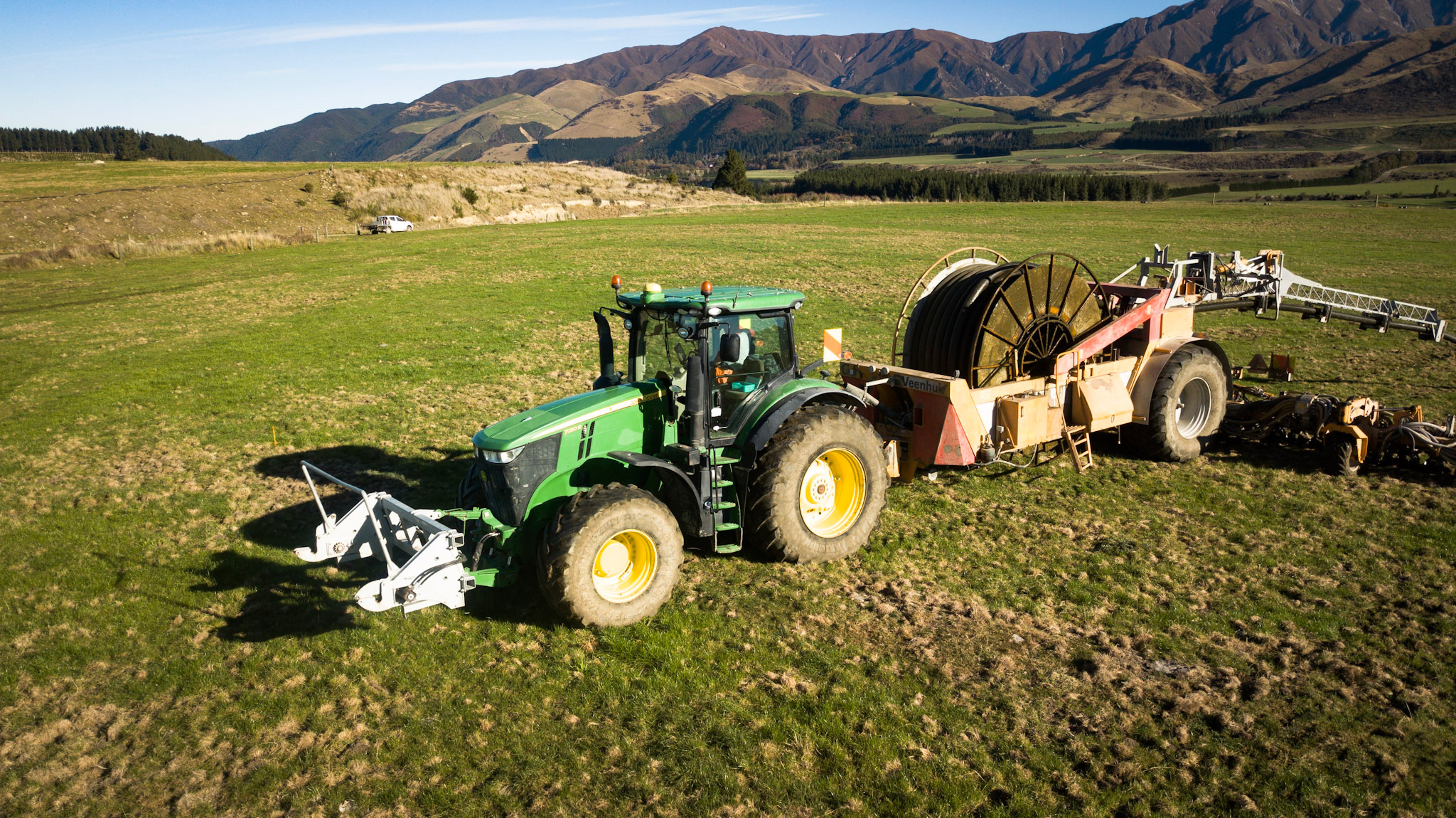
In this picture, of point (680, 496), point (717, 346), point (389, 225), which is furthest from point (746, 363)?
point (389, 225)

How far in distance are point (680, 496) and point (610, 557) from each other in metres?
0.90

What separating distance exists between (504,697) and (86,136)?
546 ft

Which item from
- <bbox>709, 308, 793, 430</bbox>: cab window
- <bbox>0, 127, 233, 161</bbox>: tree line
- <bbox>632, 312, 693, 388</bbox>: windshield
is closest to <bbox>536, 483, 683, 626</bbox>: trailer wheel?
<bbox>709, 308, 793, 430</bbox>: cab window

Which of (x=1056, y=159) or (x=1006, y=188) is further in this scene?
(x=1056, y=159)

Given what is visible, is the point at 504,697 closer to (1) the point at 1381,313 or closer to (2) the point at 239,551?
(2) the point at 239,551

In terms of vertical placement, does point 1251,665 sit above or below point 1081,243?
below

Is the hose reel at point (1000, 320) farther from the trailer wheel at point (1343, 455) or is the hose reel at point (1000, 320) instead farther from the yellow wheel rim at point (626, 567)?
the yellow wheel rim at point (626, 567)

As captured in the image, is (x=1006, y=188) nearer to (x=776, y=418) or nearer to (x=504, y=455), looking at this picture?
(x=776, y=418)

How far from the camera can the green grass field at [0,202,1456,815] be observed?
5.05 m

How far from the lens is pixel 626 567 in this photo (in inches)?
272

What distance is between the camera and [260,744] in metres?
5.49

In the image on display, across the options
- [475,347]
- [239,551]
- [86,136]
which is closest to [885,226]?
[475,347]

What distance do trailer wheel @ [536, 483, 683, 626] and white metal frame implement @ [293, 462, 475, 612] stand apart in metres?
0.67

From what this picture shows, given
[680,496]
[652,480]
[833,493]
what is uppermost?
[652,480]
